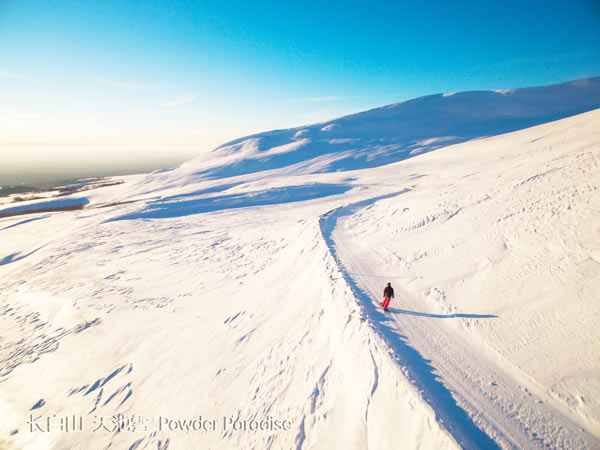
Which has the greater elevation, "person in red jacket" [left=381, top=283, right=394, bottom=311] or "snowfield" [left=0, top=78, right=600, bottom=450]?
"person in red jacket" [left=381, top=283, right=394, bottom=311]

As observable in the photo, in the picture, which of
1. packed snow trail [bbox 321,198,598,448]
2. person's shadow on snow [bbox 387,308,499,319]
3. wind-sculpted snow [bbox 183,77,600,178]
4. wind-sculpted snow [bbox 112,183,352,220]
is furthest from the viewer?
wind-sculpted snow [bbox 183,77,600,178]

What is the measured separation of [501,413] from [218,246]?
1726 centimetres

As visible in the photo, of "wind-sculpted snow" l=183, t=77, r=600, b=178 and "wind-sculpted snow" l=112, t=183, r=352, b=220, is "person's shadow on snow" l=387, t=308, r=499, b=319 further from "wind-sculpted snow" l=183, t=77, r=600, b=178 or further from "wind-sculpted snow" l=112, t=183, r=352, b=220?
"wind-sculpted snow" l=183, t=77, r=600, b=178

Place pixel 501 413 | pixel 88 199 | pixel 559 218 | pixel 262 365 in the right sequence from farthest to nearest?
pixel 88 199, pixel 559 218, pixel 262 365, pixel 501 413

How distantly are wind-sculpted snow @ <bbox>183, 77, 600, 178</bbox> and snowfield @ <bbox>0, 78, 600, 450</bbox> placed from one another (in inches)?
→ 1469

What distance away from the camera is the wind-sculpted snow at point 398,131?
54.5 m

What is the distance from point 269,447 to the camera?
5.26m

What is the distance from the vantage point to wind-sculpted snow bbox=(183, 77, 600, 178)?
5450 centimetres

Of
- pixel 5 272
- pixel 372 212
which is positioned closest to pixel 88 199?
pixel 5 272

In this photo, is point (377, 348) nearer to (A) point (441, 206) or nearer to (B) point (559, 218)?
(B) point (559, 218)

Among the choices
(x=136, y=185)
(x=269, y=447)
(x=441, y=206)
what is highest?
(x=136, y=185)

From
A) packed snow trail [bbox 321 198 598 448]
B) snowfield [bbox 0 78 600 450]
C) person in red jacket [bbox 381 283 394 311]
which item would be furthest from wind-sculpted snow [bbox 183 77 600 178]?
packed snow trail [bbox 321 198 598 448]

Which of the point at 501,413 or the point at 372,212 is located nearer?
the point at 501,413

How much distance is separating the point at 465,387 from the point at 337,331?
3458 millimetres
